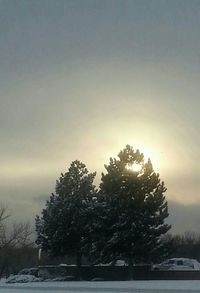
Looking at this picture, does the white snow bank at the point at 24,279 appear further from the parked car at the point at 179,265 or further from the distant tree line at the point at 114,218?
the parked car at the point at 179,265

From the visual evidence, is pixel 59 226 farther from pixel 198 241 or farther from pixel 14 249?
pixel 198 241

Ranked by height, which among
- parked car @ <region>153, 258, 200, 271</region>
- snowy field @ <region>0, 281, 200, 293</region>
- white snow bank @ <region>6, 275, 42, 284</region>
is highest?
Result: parked car @ <region>153, 258, 200, 271</region>

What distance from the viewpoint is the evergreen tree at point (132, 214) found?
63.9 meters

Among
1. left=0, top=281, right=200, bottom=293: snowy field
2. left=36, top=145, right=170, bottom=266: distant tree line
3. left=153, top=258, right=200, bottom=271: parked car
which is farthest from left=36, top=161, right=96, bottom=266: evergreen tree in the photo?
left=0, top=281, right=200, bottom=293: snowy field

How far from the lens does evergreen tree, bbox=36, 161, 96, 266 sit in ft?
226

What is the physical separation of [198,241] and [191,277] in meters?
95.4

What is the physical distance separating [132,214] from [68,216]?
27.8 feet

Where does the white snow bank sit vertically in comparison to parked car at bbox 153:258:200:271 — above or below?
below

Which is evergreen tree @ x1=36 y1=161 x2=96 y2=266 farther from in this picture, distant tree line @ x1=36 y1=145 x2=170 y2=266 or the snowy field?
the snowy field

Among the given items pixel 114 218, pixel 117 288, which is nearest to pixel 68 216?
pixel 114 218

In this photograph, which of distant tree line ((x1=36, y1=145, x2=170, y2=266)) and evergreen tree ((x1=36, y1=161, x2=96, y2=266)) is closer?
distant tree line ((x1=36, y1=145, x2=170, y2=266))

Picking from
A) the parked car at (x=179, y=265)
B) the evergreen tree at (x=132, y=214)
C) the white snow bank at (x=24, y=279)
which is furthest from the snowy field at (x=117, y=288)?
the parked car at (x=179, y=265)

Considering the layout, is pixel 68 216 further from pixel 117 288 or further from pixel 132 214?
pixel 117 288

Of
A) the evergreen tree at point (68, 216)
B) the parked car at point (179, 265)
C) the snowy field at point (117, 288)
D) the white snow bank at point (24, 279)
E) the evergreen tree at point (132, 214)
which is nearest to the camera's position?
the snowy field at point (117, 288)
